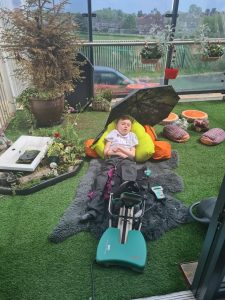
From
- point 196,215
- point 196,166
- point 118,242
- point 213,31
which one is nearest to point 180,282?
point 118,242

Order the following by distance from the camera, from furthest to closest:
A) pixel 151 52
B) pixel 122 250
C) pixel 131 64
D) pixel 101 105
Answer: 1. pixel 131 64
2. pixel 101 105
3. pixel 151 52
4. pixel 122 250

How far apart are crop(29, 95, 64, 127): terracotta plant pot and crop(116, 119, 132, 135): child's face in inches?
55.5

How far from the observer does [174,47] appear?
4.49 metres

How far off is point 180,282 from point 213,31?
454cm

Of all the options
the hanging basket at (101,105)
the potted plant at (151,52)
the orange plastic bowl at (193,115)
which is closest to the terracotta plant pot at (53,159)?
the hanging basket at (101,105)

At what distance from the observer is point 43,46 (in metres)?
3.30

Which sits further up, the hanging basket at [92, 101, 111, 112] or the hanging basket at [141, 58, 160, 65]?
the hanging basket at [141, 58, 160, 65]

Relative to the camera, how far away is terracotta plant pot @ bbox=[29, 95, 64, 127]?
11.8 ft

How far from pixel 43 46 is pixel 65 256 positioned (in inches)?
109

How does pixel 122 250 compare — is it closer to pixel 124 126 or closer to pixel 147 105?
pixel 124 126

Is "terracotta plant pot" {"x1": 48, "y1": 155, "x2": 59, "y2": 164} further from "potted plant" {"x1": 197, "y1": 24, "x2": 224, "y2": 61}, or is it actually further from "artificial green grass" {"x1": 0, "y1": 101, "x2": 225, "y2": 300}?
"potted plant" {"x1": 197, "y1": 24, "x2": 224, "y2": 61}

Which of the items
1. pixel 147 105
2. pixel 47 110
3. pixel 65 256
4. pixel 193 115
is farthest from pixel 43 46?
pixel 65 256

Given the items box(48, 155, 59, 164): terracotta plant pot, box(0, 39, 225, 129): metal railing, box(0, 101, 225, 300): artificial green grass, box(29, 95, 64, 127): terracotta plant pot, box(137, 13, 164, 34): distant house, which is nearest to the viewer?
box(0, 101, 225, 300): artificial green grass

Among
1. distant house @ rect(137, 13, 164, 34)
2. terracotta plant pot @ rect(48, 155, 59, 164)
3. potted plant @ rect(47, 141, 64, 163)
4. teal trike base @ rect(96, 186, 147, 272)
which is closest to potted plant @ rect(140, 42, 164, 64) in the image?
distant house @ rect(137, 13, 164, 34)
